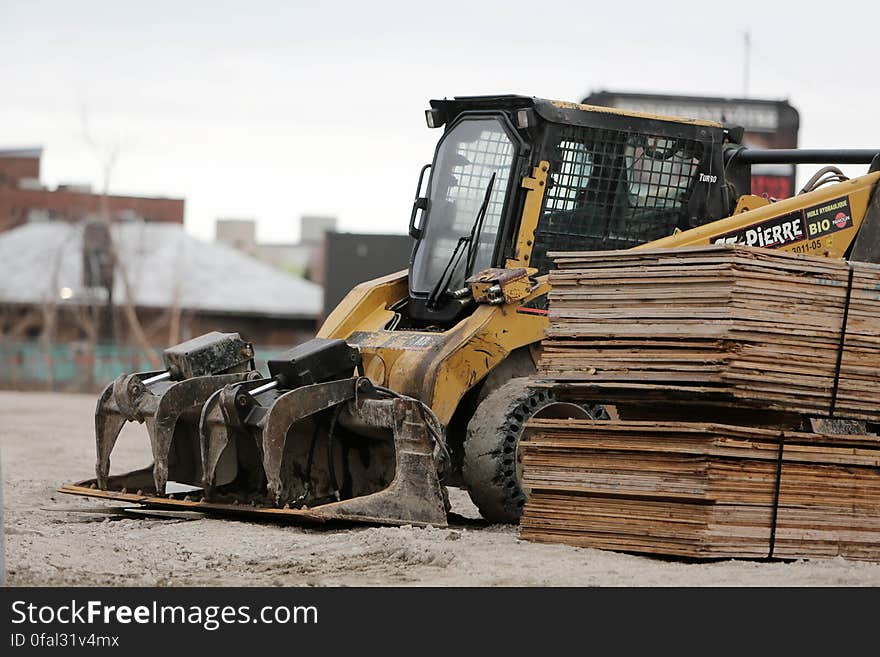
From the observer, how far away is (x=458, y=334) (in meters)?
9.93

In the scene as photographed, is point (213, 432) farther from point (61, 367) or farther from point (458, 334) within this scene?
point (61, 367)

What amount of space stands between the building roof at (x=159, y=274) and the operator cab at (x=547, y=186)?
34.8 metres

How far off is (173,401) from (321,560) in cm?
222

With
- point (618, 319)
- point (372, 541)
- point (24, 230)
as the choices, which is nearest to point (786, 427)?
point (618, 319)

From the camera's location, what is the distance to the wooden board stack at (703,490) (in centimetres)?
813

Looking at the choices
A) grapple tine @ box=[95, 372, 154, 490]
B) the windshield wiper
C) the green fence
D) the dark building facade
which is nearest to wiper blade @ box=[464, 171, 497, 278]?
the windshield wiper

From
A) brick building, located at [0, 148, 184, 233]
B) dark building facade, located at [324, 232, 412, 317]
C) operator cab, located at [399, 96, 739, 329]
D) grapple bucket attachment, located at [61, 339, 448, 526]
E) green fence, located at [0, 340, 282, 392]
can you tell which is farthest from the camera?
brick building, located at [0, 148, 184, 233]

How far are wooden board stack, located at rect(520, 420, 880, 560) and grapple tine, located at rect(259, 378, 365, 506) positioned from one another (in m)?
1.40

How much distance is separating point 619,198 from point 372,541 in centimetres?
356

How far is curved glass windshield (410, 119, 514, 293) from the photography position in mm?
10531

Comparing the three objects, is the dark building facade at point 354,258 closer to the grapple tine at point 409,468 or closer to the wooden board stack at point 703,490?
the grapple tine at point 409,468

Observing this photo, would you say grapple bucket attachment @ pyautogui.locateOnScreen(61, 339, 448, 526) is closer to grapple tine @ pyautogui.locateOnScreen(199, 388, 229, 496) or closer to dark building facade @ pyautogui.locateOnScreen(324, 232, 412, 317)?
grapple tine @ pyautogui.locateOnScreen(199, 388, 229, 496)

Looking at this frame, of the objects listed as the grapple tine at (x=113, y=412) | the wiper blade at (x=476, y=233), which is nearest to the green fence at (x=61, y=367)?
the grapple tine at (x=113, y=412)
